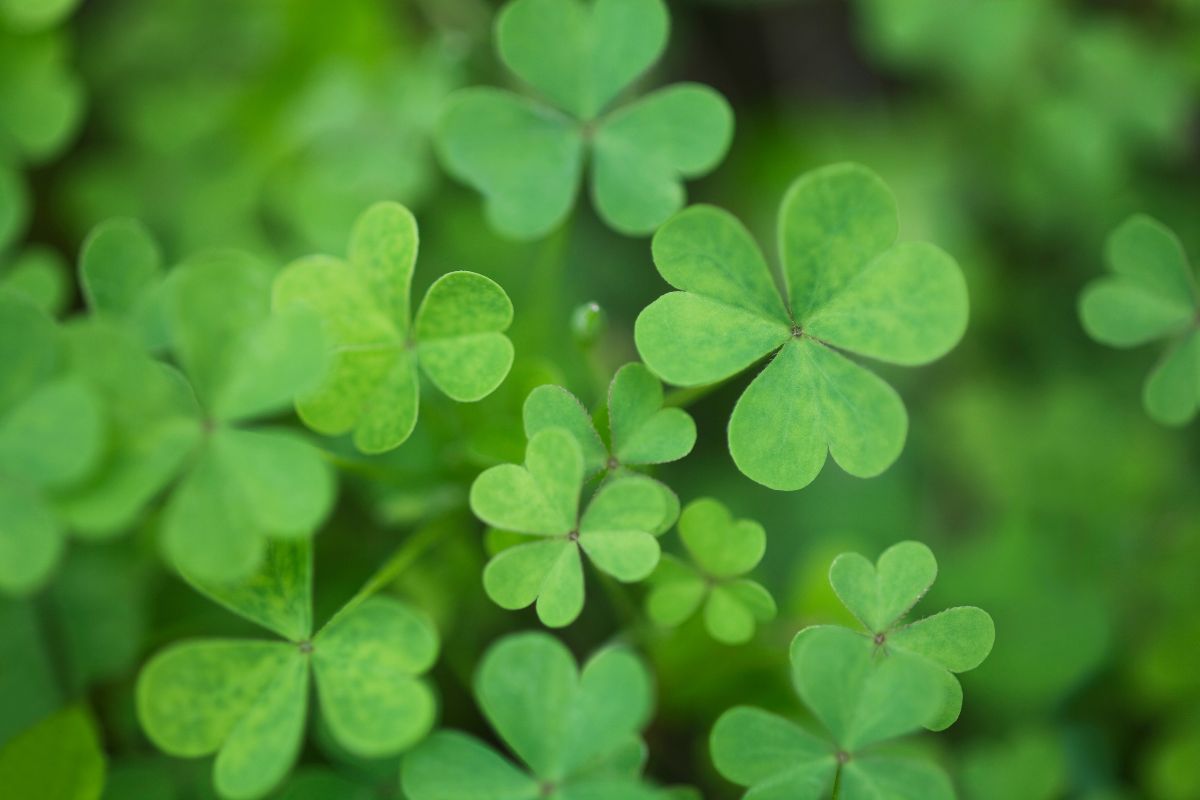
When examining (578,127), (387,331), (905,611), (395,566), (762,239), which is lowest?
(762,239)

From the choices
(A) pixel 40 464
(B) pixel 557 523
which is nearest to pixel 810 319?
(B) pixel 557 523

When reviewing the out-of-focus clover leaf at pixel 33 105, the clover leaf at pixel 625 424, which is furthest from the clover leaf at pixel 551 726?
the out-of-focus clover leaf at pixel 33 105

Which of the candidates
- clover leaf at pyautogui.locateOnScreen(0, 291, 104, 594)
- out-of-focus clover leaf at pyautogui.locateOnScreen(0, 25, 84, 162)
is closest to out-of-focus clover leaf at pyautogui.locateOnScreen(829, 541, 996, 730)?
clover leaf at pyautogui.locateOnScreen(0, 291, 104, 594)

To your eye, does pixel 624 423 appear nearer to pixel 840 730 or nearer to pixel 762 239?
pixel 840 730

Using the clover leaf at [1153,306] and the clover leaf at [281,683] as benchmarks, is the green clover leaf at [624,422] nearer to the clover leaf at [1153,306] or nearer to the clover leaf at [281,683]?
the clover leaf at [281,683]

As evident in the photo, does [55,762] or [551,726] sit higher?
[551,726]

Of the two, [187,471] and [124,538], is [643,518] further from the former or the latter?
[124,538]

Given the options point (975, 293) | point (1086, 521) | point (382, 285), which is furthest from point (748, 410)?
point (975, 293)
